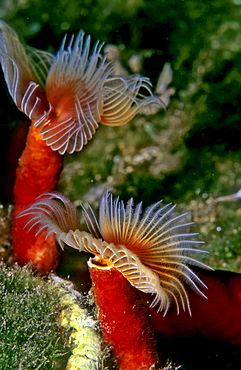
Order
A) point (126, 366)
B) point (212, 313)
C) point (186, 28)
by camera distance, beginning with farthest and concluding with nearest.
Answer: point (186, 28)
point (212, 313)
point (126, 366)

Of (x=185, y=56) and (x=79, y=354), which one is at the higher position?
(x=185, y=56)

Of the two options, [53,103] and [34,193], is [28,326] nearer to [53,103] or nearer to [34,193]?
[34,193]

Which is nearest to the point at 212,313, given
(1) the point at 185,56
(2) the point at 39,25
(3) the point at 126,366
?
(3) the point at 126,366

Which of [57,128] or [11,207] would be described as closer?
[57,128]

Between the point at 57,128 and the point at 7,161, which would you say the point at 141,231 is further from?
the point at 7,161

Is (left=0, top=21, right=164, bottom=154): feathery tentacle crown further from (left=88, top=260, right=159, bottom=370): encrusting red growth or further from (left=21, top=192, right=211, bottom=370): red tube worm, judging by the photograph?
(left=88, top=260, right=159, bottom=370): encrusting red growth
